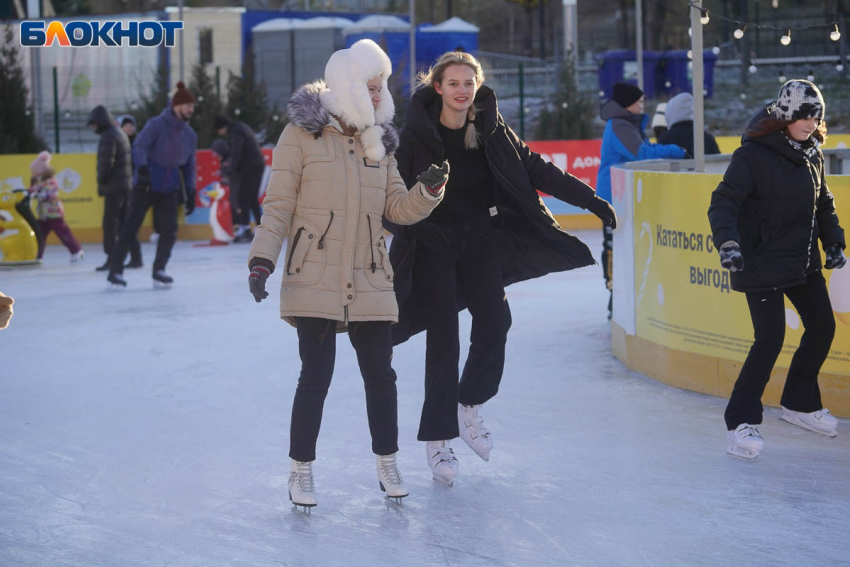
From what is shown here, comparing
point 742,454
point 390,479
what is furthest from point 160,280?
point 742,454

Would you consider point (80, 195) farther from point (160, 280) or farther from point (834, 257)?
point (834, 257)

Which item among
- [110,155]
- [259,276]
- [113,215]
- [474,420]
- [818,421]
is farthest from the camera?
[113,215]

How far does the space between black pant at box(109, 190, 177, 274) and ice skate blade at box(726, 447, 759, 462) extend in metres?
6.34

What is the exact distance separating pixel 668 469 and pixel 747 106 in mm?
21208

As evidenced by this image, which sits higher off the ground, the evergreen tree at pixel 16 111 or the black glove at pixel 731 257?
the evergreen tree at pixel 16 111

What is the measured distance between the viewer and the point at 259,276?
3.58 m

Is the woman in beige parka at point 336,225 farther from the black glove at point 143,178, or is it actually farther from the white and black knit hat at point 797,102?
the black glove at point 143,178

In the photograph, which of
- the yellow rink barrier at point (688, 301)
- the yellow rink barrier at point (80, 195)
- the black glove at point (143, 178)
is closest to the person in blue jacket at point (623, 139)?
the yellow rink barrier at point (688, 301)

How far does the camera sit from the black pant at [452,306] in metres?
4.15

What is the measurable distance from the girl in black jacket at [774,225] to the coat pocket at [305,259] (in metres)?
1.43

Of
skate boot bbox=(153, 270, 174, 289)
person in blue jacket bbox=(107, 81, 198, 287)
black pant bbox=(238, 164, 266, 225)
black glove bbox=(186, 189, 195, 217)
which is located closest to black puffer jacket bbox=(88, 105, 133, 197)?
black glove bbox=(186, 189, 195, 217)

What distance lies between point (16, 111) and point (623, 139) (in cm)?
1240

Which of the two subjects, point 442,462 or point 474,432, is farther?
point 474,432

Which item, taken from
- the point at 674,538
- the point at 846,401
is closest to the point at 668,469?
the point at 674,538
